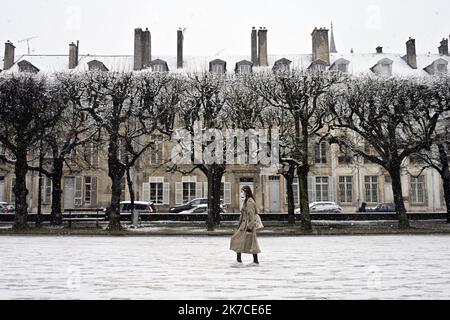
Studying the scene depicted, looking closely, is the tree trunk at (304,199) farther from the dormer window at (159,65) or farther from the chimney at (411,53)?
the chimney at (411,53)

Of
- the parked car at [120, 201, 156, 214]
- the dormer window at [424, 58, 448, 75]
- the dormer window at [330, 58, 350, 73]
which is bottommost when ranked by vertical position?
the parked car at [120, 201, 156, 214]

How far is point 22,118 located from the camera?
21109 mm

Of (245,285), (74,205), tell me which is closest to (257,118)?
(245,285)

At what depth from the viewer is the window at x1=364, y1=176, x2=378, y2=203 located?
125ft

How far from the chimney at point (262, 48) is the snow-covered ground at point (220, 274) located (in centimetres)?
2933

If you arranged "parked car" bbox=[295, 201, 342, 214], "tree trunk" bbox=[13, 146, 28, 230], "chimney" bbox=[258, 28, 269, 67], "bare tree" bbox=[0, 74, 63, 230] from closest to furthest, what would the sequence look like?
"bare tree" bbox=[0, 74, 63, 230] → "tree trunk" bbox=[13, 146, 28, 230] → "parked car" bbox=[295, 201, 342, 214] → "chimney" bbox=[258, 28, 269, 67]

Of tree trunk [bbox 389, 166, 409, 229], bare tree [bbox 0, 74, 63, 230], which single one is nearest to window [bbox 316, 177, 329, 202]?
tree trunk [bbox 389, 166, 409, 229]

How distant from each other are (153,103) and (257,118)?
18.2 ft

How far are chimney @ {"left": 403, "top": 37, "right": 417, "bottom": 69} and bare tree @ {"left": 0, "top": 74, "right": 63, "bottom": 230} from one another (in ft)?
104

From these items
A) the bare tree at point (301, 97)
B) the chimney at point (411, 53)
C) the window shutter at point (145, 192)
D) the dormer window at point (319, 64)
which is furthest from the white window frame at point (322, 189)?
the bare tree at point (301, 97)

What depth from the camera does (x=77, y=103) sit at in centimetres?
A: 2280

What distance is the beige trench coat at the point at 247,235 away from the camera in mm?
10031

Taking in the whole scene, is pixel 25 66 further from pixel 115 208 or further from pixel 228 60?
pixel 115 208

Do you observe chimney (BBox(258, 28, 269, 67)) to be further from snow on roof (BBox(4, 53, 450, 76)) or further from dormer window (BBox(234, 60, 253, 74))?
dormer window (BBox(234, 60, 253, 74))
